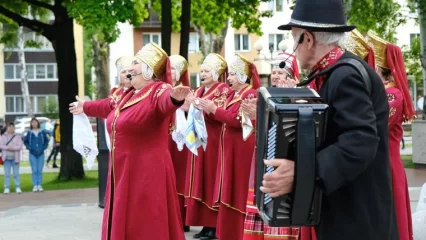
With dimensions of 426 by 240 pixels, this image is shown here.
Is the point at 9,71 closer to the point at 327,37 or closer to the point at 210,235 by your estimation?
the point at 210,235

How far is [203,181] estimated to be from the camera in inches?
410

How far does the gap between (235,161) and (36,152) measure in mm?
10316

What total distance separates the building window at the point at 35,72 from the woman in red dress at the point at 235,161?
67.4 meters

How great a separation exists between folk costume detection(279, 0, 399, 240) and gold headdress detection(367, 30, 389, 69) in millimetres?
2942

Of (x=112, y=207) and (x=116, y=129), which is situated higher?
(x=116, y=129)

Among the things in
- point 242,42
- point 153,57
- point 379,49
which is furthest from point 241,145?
point 242,42

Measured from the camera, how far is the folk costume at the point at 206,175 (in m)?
10.3

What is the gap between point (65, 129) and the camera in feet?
66.3

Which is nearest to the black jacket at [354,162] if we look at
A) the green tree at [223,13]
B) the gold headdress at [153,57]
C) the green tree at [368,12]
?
the gold headdress at [153,57]

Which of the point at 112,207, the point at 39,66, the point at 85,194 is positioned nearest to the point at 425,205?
the point at 112,207

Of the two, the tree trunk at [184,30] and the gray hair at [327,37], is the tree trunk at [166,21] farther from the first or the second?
the gray hair at [327,37]

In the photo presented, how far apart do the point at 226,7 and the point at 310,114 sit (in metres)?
19.9

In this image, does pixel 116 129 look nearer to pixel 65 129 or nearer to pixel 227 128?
pixel 227 128

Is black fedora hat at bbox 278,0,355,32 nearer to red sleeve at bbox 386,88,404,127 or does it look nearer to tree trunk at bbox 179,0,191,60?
red sleeve at bbox 386,88,404,127
